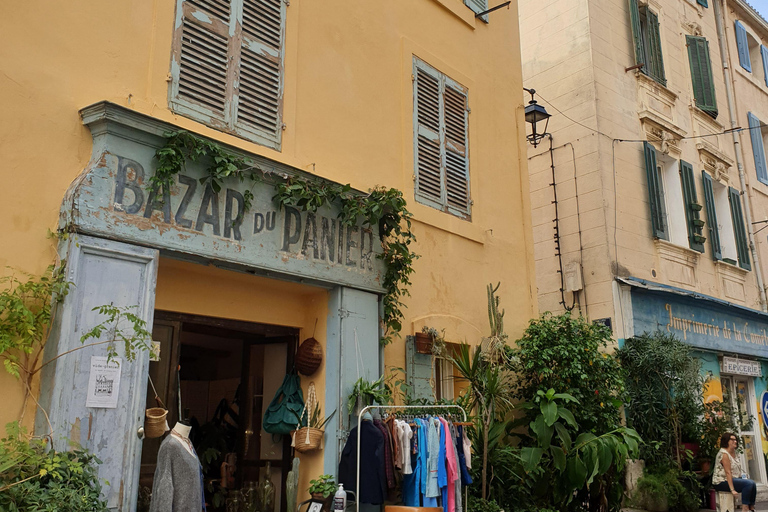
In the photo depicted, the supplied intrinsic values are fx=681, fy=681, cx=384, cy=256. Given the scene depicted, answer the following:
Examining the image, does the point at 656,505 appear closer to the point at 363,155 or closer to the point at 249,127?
the point at 363,155

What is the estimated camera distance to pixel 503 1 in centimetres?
1013

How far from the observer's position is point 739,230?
14.7 m

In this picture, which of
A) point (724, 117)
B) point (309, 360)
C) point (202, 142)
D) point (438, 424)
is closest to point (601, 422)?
point (438, 424)

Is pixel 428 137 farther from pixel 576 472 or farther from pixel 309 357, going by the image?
pixel 576 472

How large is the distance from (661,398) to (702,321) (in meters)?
2.82

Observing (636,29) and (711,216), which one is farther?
(711,216)

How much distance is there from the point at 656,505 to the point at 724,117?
31.0 feet

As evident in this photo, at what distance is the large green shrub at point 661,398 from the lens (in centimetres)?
1055

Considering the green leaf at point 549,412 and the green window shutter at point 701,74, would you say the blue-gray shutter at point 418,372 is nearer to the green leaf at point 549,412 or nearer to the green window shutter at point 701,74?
the green leaf at point 549,412

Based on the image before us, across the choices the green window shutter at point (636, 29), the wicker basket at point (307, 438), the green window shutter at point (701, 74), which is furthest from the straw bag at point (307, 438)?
the green window shutter at point (701, 74)

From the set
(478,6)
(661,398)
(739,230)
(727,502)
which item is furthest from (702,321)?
(478,6)

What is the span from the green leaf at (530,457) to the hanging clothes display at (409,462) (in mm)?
1199

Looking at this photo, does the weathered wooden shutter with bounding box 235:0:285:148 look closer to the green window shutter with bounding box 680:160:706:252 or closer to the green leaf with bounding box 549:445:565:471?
the green leaf with bounding box 549:445:565:471

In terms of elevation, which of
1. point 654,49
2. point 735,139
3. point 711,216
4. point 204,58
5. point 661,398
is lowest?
point 661,398
